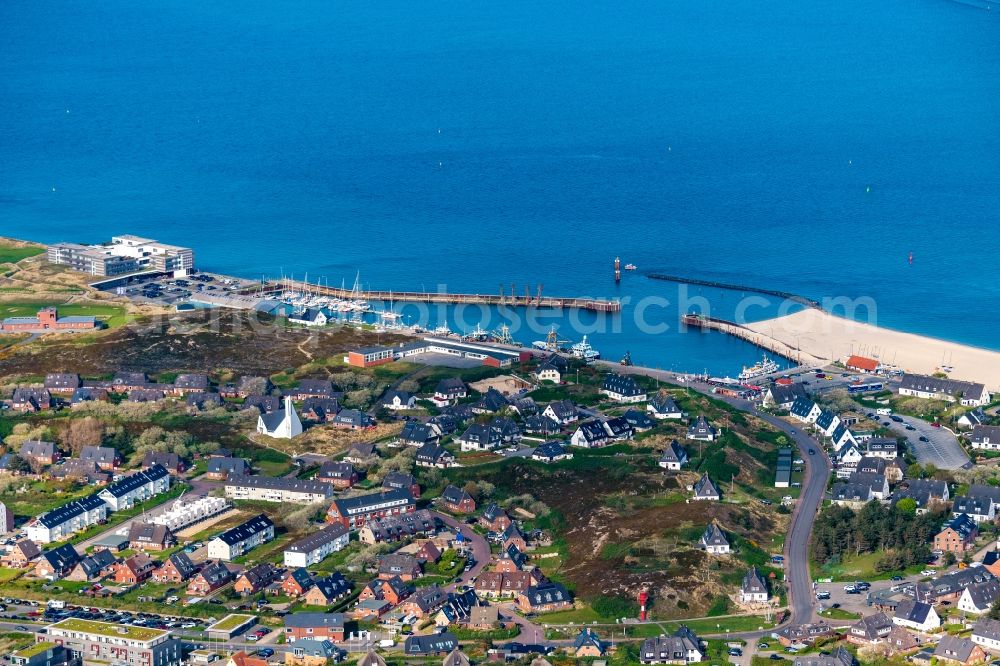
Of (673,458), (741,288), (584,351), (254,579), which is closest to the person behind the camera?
(254,579)

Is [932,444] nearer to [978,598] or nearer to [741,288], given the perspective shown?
[978,598]

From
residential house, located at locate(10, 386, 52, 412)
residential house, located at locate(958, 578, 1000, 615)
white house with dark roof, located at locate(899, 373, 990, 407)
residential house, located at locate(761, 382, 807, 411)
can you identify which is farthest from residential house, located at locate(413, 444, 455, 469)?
white house with dark roof, located at locate(899, 373, 990, 407)

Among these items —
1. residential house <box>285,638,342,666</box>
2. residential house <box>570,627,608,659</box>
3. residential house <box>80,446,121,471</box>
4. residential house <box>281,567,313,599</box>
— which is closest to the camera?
residential house <box>570,627,608,659</box>

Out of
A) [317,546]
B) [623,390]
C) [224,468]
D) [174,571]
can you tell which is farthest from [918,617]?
[224,468]

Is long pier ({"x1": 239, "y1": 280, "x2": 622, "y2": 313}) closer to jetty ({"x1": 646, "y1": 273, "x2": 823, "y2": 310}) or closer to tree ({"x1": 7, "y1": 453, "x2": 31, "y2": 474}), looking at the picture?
jetty ({"x1": 646, "y1": 273, "x2": 823, "y2": 310})

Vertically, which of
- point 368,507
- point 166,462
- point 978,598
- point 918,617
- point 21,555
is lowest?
point 918,617

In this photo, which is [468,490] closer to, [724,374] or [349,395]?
[349,395]
